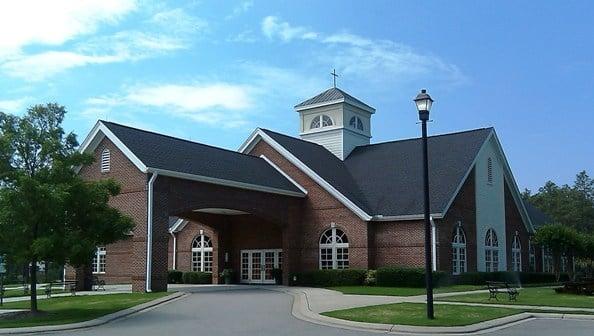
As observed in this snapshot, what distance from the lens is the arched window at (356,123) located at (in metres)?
44.8

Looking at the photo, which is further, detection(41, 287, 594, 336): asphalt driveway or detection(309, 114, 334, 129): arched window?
detection(309, 114, 334, 129): arched window

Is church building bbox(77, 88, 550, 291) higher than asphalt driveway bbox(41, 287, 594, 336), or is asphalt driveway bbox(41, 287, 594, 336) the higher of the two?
church building bbox(77, 88, 550, 291)

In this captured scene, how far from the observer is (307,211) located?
124 ft

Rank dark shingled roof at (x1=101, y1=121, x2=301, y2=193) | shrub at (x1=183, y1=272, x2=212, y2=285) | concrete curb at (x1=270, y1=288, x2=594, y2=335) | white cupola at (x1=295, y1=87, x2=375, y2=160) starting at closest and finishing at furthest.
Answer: concrete curb at (x1=270, y1=288, x2=594, y2=335), dark shingled roof at (x1=101, y1=121, x2=301, y2=193), shrub at (x1=183, y1=272, x2=212, y2=285), white cupola at (x1=295, y1=87, x2=375, y2=160)

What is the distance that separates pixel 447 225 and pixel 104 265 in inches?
704

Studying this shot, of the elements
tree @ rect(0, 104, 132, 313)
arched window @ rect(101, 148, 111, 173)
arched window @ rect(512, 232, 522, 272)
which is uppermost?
arched window @ rect(101, 148, 111, 173)

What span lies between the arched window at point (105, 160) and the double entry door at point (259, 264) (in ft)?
37.8

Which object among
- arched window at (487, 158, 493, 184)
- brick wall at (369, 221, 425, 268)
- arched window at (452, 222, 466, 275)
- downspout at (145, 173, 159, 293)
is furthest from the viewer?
arched window at (487, 158, 493, 184)

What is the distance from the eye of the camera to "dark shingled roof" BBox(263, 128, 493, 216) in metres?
35.4

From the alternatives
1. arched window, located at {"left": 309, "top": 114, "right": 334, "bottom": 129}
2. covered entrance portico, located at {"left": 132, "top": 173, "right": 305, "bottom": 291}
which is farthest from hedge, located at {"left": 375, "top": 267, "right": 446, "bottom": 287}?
arched window, located at {"left": 309, "top": 114, "right": 334, "bottom": 129}

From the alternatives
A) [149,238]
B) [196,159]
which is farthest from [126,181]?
[196,159]

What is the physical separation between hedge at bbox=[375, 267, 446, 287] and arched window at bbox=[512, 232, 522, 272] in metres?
10.9

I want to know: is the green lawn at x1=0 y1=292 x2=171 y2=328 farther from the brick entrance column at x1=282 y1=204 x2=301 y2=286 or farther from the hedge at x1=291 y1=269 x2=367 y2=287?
the brick entrance column at x1=282 y1=204 x2=301 y2=286

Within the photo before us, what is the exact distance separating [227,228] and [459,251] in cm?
1333
